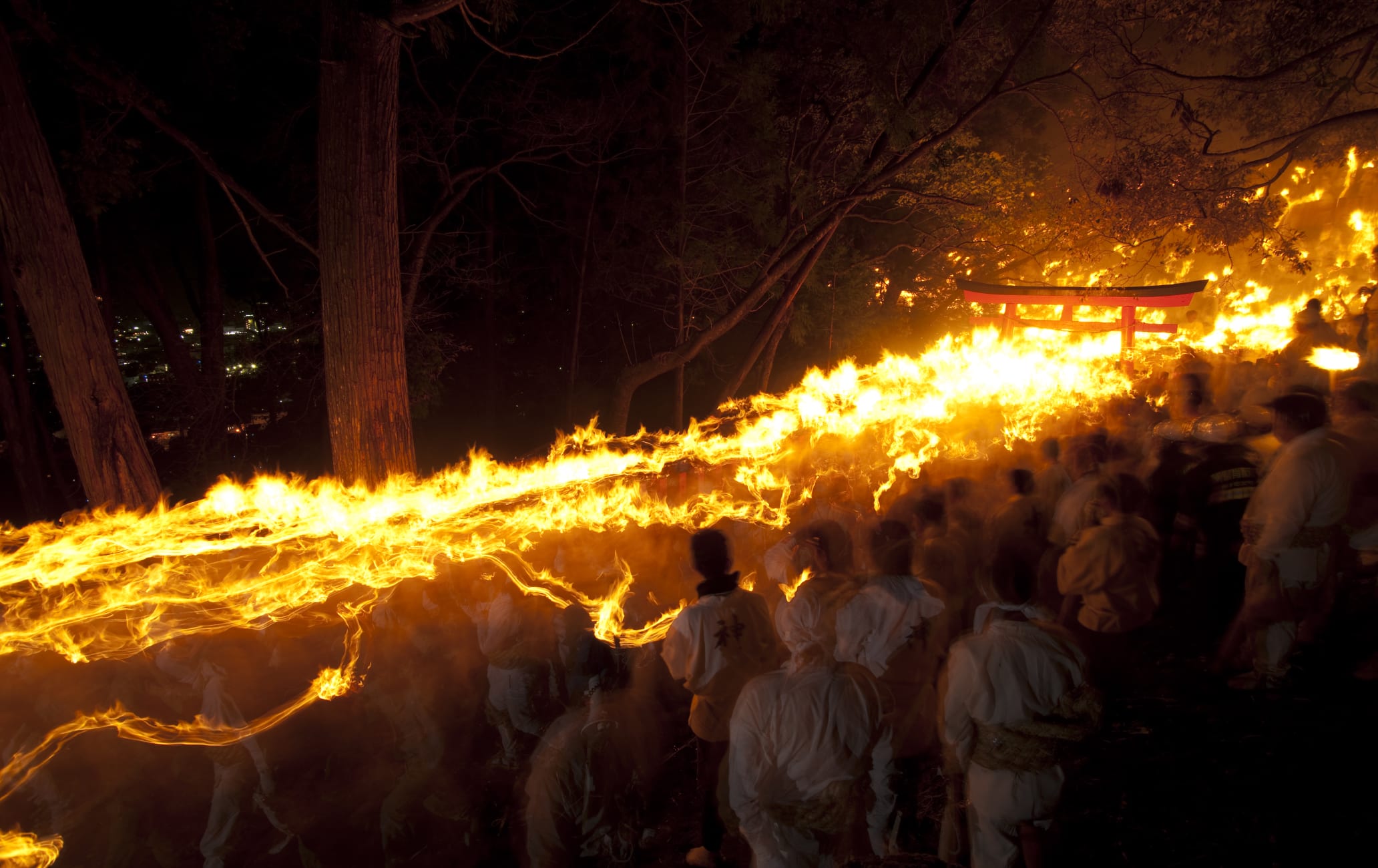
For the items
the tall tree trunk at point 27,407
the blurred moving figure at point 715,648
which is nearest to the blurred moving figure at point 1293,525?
the blurred moving figure at point 715,648

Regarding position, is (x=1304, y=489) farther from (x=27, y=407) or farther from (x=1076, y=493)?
(x=27, y=407)

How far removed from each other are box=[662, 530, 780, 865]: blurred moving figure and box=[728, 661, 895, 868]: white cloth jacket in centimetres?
81

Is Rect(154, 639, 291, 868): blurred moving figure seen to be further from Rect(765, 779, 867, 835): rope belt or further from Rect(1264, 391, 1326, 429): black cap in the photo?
Rect(1264, 391, 1326, 429): black cap

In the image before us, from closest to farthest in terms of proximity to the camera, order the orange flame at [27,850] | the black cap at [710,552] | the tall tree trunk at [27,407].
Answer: the black cap at [710,552]
the orange flame at [27,850]
the tall tree trunk at [27,407]

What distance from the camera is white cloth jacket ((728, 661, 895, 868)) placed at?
3.03 metres

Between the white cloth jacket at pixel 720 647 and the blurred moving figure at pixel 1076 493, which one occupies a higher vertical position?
the blurred moving figure at pixel 1076 493

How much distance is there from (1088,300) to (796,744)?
1664 centimetres

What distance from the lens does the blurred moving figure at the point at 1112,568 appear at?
461 cm

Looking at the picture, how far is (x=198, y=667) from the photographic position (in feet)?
16.1

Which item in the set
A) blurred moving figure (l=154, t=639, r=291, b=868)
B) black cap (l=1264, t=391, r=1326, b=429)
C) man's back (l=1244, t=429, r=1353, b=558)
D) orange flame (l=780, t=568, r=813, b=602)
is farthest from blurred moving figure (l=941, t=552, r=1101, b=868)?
blurred moving figure (l=154, t=639, r=291, b=868)

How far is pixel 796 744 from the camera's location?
304 centimetres

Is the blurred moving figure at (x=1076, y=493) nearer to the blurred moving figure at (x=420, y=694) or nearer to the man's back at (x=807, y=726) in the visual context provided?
the man's back at (x=807, y=726)

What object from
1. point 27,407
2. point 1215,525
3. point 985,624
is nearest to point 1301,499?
point 1215,525

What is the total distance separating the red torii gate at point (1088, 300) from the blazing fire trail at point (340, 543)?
8.72 m
